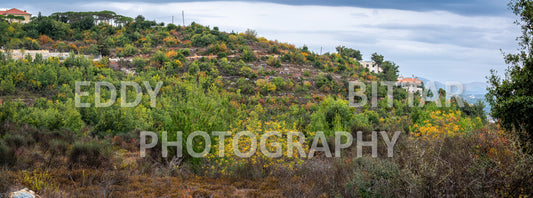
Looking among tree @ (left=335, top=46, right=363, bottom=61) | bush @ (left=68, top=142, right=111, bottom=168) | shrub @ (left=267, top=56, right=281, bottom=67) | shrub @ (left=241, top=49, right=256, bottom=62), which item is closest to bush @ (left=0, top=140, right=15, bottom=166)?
bush @ (left=68, top=142, right=111, bottom=168)

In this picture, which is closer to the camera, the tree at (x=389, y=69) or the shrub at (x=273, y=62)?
the shrub at (x=273, y=62)

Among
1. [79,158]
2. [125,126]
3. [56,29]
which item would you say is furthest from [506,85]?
[56,29]

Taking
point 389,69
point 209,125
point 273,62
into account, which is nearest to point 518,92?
point 209,125

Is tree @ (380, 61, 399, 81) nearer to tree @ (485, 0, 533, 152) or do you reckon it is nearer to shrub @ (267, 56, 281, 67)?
shrub @ (267, 56, 281, 67)

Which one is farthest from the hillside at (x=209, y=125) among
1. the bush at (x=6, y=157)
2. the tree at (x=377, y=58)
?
the tree at (x=377, y=58)

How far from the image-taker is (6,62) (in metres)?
21.8

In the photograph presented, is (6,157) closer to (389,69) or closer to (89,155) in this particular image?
(89,155)

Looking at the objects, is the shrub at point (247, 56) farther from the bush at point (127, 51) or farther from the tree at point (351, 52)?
the tree at point (351, 52)

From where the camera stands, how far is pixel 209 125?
959 centimetres

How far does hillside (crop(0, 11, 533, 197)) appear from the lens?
20.6ft

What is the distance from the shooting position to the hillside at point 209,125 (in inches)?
247

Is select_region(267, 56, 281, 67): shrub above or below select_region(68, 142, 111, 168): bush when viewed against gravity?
above

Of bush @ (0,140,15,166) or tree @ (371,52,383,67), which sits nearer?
bush @ (0,140,15,166)

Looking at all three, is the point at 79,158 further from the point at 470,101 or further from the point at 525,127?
the point at 470,101
